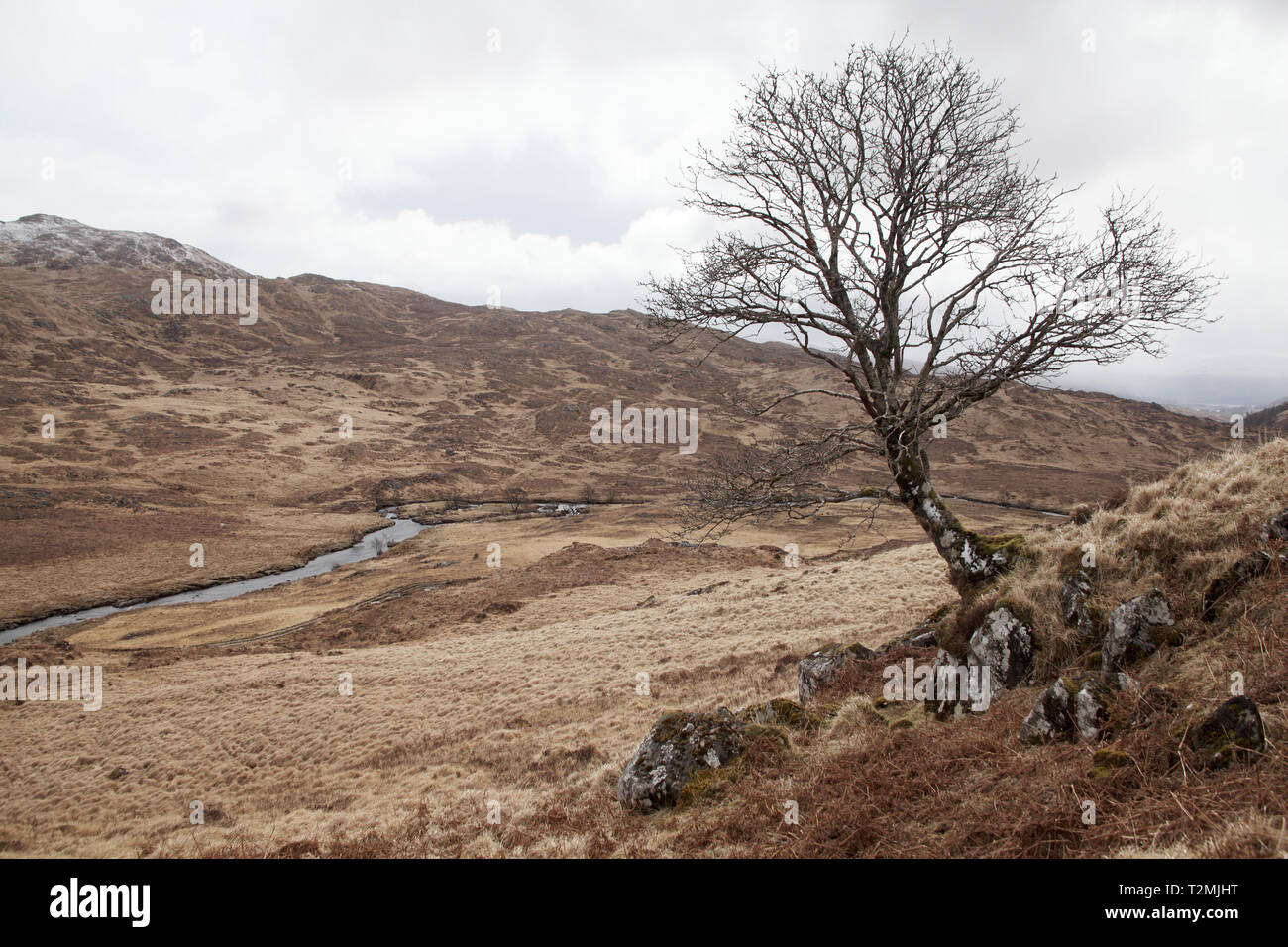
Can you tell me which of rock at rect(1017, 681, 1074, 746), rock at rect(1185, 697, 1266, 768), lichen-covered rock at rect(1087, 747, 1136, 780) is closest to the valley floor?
rock at rect(1017, 681, 1074, 746)

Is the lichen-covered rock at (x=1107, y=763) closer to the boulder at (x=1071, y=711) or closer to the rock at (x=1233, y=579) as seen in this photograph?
the boulder at (x=1071, y=711)

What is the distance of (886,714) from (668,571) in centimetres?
3079

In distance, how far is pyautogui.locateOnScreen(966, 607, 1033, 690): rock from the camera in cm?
→ 746

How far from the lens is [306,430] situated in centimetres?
9250

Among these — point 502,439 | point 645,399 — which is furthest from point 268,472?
point 645,399

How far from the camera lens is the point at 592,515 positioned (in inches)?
2616

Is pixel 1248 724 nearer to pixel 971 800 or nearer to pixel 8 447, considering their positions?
pixel 971 800

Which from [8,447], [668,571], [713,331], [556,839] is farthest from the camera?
A: [8,447]

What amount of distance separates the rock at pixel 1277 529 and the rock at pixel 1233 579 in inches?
13.0

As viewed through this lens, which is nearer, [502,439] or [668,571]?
[668,571]

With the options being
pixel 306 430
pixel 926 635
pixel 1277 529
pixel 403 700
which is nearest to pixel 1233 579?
pixel 1277 529

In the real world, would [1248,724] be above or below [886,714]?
above
